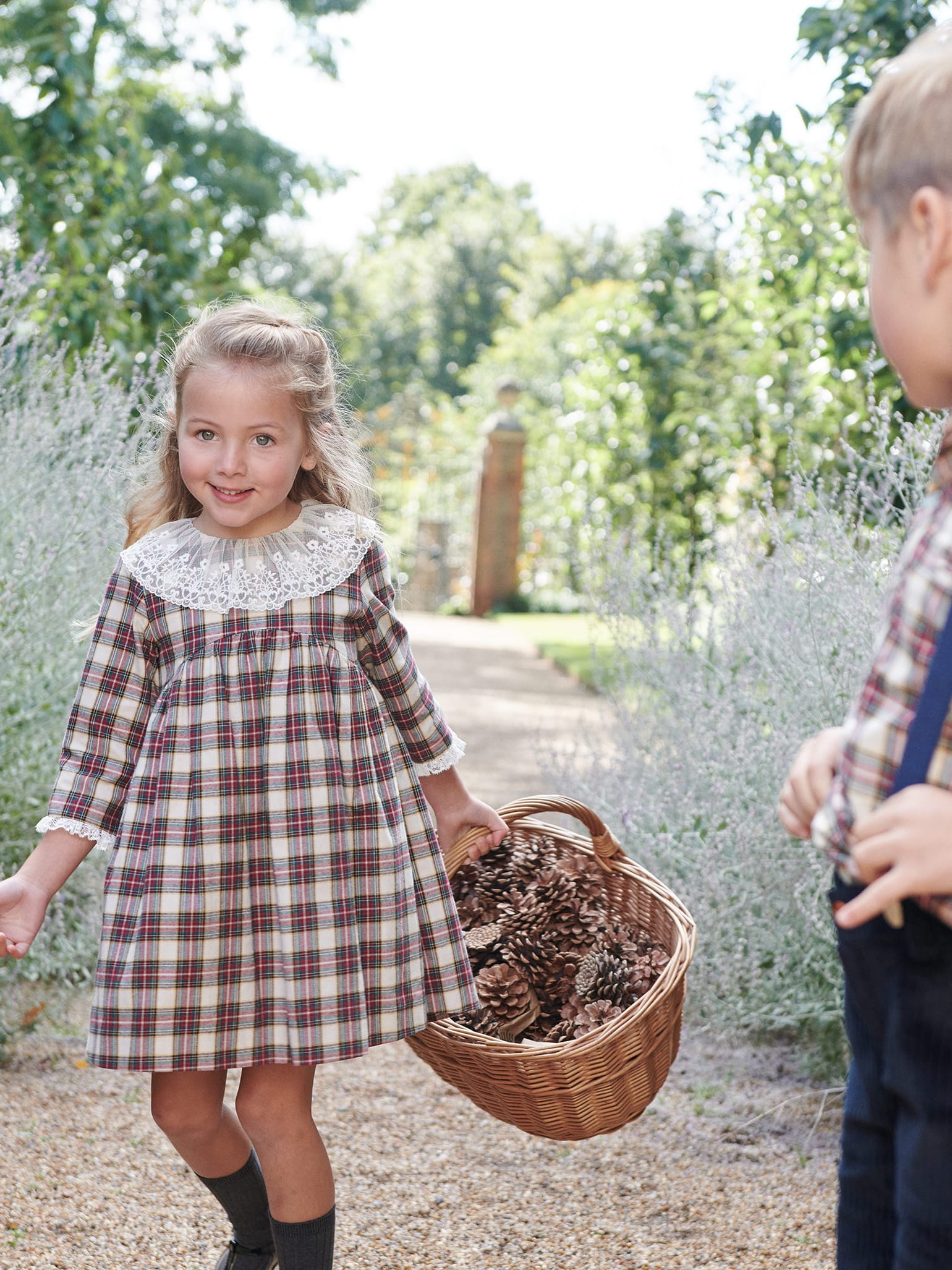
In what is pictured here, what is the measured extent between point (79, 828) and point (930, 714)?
3.57 feet

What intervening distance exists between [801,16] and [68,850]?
2864 millimetres

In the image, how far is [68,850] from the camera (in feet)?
5.25

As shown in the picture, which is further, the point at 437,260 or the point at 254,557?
the point at 437,260

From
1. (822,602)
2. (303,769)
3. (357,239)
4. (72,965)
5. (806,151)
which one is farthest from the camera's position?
(357,239)

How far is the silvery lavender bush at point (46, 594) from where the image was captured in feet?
8.75

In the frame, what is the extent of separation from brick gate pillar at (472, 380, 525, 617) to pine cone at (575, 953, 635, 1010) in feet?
33.3

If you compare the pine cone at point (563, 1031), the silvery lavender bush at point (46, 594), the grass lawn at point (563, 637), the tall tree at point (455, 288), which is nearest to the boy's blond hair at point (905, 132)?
the pine cone at point (563, 1031)

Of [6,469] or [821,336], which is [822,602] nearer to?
[6,469]

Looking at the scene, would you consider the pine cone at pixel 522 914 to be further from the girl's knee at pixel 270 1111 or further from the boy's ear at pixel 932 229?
the boy's ear at pixel 932 229

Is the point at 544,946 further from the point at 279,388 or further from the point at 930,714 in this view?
the point at 930,714

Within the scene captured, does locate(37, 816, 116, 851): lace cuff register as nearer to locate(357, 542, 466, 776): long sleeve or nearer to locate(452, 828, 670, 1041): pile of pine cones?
locate(357, 542, 466, 776): long sleeve

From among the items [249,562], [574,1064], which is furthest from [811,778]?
[249,562]

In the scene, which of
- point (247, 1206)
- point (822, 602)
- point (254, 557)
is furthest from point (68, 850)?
point (822, 602)

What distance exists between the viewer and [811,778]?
42.6 inches
